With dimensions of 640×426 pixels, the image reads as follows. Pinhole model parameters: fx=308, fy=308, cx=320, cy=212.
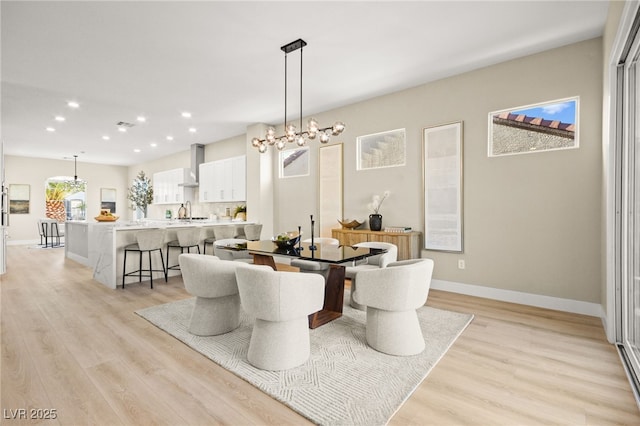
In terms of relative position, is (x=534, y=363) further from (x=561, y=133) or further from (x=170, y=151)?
(x=170, y=151)

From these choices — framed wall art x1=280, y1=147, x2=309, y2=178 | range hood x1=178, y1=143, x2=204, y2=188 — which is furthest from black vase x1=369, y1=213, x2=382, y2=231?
range hood x1=178, y1=143, x2=204, y2=188

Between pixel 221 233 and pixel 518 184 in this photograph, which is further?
pixel 221 233

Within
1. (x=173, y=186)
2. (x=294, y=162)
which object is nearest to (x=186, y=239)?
(x=294, y=162)

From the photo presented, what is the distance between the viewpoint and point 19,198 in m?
9.95

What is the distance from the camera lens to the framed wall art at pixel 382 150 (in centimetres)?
477

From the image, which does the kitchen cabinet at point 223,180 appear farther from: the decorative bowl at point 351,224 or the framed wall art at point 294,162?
the decorative bowl at point 351,224

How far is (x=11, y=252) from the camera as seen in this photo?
8180 millimetres

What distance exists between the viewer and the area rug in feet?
5.83

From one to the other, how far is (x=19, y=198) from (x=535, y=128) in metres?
13.8

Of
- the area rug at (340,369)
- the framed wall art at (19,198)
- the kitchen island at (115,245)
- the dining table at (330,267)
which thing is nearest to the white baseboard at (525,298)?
the area rug at (340,369)

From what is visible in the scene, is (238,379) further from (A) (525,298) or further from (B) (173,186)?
(B) (173,186)

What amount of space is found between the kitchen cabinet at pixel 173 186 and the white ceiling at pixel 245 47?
3.08 meters

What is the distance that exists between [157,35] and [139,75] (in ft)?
4.03

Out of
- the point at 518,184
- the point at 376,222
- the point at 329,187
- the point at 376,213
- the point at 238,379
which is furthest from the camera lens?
the point at 329,187
